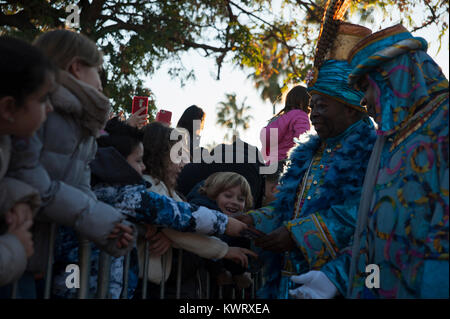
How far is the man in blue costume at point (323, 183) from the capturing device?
339cm

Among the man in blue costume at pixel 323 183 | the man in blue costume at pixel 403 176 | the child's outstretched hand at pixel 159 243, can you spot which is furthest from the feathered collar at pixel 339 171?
the child's outstretched hand at pixel 159 243

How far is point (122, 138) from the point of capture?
11.1ft

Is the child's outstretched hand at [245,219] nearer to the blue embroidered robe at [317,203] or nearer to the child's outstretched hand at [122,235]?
the blue embroidered robe at [317,203]

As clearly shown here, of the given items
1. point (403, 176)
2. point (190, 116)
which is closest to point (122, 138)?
point (403, 176)

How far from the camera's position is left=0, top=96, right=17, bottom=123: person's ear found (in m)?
2.25

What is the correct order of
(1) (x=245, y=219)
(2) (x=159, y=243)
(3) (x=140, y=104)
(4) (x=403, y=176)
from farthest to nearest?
(3) (x=140, y=104) < (1) (x=245, y=219) < (2) (x=159, y=243) < (4) (x=403, y=176)

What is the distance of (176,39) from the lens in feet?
33.1

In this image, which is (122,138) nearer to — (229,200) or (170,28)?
(229,200)

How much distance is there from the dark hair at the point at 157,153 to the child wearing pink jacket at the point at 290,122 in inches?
78.1

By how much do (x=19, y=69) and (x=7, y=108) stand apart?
16 centimetres

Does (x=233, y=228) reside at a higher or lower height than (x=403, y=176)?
lower

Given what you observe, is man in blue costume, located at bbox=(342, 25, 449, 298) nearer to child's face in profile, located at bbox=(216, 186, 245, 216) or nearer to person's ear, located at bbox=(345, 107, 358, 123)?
person's ear, located at bbox=(345, 107, 358, 123)

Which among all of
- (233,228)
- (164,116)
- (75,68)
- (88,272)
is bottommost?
(88,272)
